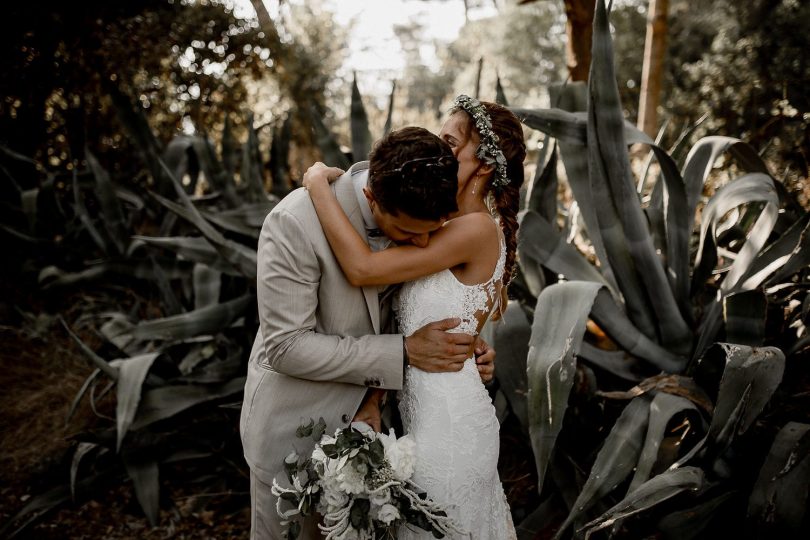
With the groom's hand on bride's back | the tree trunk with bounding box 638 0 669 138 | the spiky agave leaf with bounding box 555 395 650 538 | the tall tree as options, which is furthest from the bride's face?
the tree trunk with bounding box 638 0 669 138

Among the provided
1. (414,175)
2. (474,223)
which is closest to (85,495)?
(474,223)

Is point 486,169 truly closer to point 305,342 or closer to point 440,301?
point 440,301

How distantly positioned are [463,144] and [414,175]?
1.69 feet

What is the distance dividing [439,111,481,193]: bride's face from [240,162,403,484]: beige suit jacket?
0.29m

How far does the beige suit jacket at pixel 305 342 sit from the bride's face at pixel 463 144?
0.29 meters

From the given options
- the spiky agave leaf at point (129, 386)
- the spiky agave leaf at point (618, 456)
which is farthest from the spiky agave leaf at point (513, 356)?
the spiky agave leaf at point (129, 386)

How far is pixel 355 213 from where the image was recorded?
A: 6.18ft

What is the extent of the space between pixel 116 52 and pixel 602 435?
19.4 ft

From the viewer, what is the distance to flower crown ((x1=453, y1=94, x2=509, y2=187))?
2.03 metres

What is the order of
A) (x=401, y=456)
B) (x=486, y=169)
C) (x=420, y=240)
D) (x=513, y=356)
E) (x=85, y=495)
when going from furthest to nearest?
(x=85, y=495) < (x=513, y=356) < (x=486, y=169) < (x=420, y=240) < (x=401, y=456)

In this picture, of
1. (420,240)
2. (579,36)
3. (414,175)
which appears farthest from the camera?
(579,36)

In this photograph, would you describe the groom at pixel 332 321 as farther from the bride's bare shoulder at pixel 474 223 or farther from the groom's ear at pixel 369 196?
the bride's bare shoulder at pixel 474 223

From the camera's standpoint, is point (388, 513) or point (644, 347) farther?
point (644, 347)

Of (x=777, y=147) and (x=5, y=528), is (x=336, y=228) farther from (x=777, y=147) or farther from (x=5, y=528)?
(x=777, y=147)
